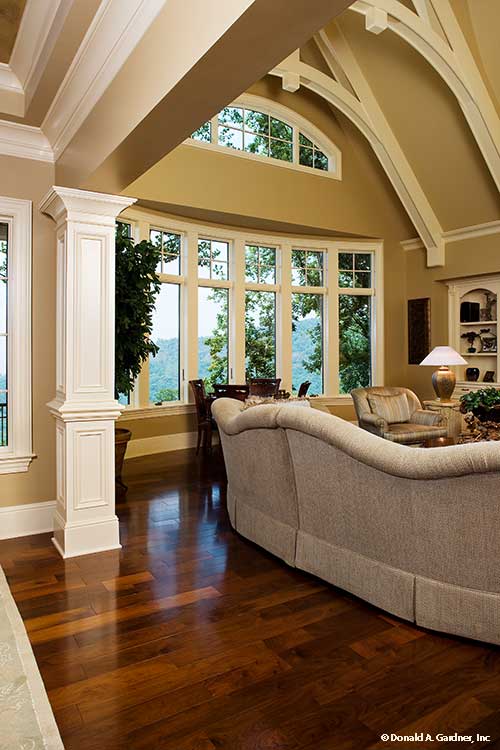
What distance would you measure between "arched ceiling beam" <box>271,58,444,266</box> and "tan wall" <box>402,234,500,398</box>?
0.23 m

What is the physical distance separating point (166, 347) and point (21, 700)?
5579 mm

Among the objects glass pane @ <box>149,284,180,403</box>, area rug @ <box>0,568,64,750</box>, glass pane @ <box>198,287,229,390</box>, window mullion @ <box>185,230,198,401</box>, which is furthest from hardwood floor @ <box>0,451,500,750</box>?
glass pane @ <box>198,287,229,390</box>

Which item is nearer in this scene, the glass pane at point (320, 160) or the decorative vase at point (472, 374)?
the decorative vase at point (472, 374)

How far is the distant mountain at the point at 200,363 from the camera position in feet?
23.9

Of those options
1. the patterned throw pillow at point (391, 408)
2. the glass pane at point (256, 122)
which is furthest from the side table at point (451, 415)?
the glass pane at point (256, 122)

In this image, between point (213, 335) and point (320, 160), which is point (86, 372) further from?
point (320, 160)

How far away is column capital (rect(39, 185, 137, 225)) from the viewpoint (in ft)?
11.7

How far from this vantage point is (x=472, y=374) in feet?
26.7

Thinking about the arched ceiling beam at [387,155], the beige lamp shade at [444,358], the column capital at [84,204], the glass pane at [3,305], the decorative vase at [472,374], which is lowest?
the decorative vase at [472,374]

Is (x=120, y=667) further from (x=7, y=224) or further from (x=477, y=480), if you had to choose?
(x=7, y=224)

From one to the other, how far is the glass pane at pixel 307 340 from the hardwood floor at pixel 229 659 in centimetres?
522

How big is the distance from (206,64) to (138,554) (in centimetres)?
282

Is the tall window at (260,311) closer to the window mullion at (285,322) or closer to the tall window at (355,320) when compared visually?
the window mullion at (285,322)

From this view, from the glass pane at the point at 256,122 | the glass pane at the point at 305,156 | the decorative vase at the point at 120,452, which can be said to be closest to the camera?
the decorative vase at the point at 120,452
